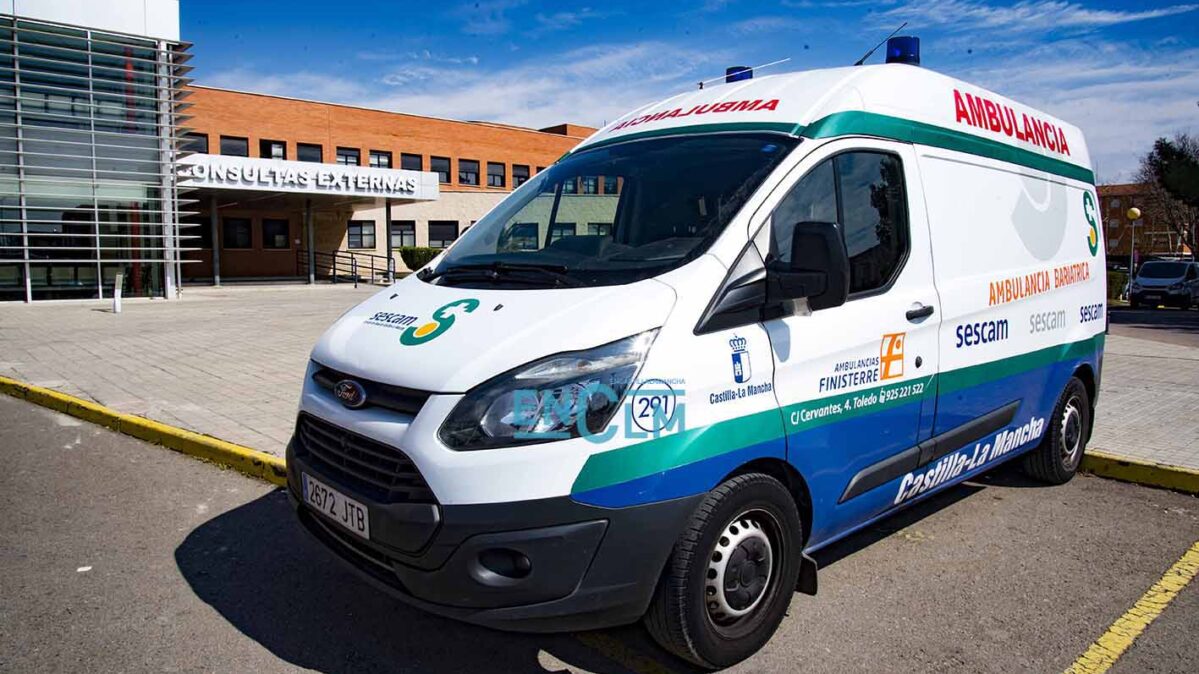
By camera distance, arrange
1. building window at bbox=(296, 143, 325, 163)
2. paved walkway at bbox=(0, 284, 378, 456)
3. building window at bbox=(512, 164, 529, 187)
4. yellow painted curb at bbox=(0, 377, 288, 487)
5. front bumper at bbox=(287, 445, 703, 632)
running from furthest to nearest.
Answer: building window at bbox=(512, 164, 529, 187)
building window at bbox=(296, 143, 325, 163)
paved walkway at bbox=(0, 284, 378, 456)
yellow painted curb at bbox=(0, 377, 288, 487)
front bumper at bbox=(287, 445, 703, 632)

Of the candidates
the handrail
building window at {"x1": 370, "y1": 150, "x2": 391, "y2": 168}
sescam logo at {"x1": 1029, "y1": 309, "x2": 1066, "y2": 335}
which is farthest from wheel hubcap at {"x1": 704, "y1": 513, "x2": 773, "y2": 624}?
building window at {"x1": 370, "y1": 150, "x2": 391, "y2": 168}

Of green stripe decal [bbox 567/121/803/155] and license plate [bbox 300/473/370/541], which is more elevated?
green stripe decal [bbox 567/121/803/155]

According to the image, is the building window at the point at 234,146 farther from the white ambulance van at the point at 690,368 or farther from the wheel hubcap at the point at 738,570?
the wheel hubcap at the point at 738,570

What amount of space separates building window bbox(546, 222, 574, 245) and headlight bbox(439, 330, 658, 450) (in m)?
1.08

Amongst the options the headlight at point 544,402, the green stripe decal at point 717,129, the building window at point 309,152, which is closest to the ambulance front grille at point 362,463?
the headlight at point 544,402

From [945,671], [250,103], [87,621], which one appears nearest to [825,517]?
[945,671]

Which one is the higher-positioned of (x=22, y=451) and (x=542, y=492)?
(x=542, y=492)

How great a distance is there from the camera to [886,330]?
346 centimetres

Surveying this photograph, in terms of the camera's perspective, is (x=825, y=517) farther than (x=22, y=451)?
No

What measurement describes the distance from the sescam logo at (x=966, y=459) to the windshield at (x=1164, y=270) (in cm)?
2812

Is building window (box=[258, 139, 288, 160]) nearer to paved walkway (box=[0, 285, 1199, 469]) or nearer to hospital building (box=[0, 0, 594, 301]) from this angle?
hospital building (box=[0, 0, 594, 301])

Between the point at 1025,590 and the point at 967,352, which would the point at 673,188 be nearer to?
the point at 967,352

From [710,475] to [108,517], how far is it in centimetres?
366

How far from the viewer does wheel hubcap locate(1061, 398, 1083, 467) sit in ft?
17.0
